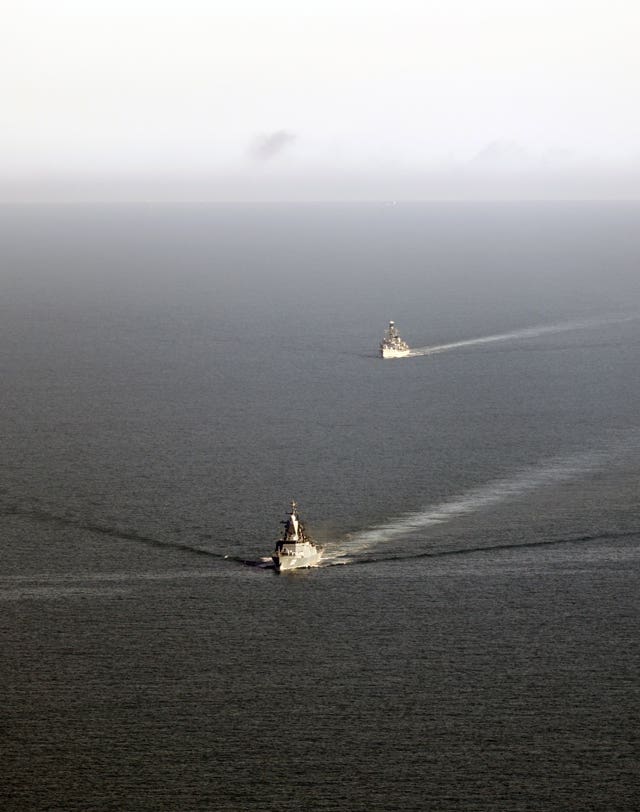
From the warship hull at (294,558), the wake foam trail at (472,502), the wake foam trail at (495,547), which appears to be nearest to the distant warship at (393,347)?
the wake foam trail at (472,502)

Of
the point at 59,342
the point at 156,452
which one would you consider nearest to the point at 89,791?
the point at 156,452

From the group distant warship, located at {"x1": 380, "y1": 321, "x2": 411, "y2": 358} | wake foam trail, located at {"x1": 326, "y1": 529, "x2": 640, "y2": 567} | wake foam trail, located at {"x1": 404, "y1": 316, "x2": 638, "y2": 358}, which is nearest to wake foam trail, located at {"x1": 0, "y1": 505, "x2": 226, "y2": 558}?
wake foam trail, located at {"x1": 326, "y1": 529, "x2": 640, "y2": 567}

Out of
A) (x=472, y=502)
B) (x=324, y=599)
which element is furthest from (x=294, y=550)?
(x=472, y=502)

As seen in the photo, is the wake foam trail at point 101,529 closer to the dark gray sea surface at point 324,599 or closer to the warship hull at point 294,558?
the dark gray sea surface at point 324,599

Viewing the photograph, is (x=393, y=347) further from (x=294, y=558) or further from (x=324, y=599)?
(x=324, y=599)

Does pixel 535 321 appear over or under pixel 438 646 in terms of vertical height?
over

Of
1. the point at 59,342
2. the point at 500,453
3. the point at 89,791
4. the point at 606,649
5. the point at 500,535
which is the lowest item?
the point at 89,791

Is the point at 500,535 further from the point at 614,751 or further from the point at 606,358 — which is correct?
the point at 606,358
